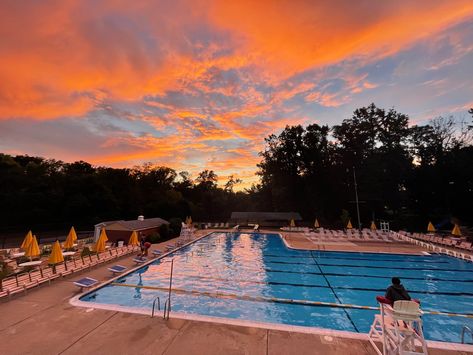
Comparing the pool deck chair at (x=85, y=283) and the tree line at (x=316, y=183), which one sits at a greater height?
the tree line at (x=316, y=183)

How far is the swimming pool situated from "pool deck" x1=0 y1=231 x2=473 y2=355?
154 cm

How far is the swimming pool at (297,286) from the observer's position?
9.74m

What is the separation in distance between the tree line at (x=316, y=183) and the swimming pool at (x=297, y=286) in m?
23.8

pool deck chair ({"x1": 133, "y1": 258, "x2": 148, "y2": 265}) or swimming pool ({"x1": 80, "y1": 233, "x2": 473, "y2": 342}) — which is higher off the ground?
pool deck chair ({"x1": 133, "y1": 258, "x2": 148, "y2": 265})

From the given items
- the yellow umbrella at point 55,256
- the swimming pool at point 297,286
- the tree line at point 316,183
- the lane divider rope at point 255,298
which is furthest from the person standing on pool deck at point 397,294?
the tree line at point 316,183

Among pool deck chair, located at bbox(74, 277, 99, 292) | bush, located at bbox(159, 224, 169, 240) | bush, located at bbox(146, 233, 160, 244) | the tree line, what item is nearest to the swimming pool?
pool deck chair, located at bbox(74, 277, 99, 292)

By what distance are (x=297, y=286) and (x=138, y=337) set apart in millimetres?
9543

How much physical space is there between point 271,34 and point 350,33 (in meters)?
4.92

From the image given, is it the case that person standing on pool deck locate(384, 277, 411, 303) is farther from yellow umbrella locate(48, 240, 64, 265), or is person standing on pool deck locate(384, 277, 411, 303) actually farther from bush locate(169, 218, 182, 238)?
bush locate(169, 218, 182, 238)

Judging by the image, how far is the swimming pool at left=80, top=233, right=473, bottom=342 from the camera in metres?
9.74

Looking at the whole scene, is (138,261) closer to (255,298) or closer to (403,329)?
(255,298)

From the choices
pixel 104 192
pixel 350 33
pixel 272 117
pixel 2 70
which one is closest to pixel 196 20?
pixel 350 33

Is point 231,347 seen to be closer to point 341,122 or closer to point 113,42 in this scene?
point 113,42

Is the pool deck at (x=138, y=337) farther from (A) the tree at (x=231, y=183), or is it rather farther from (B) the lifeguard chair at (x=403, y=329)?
(A) the tree at (x=231, y=183)
